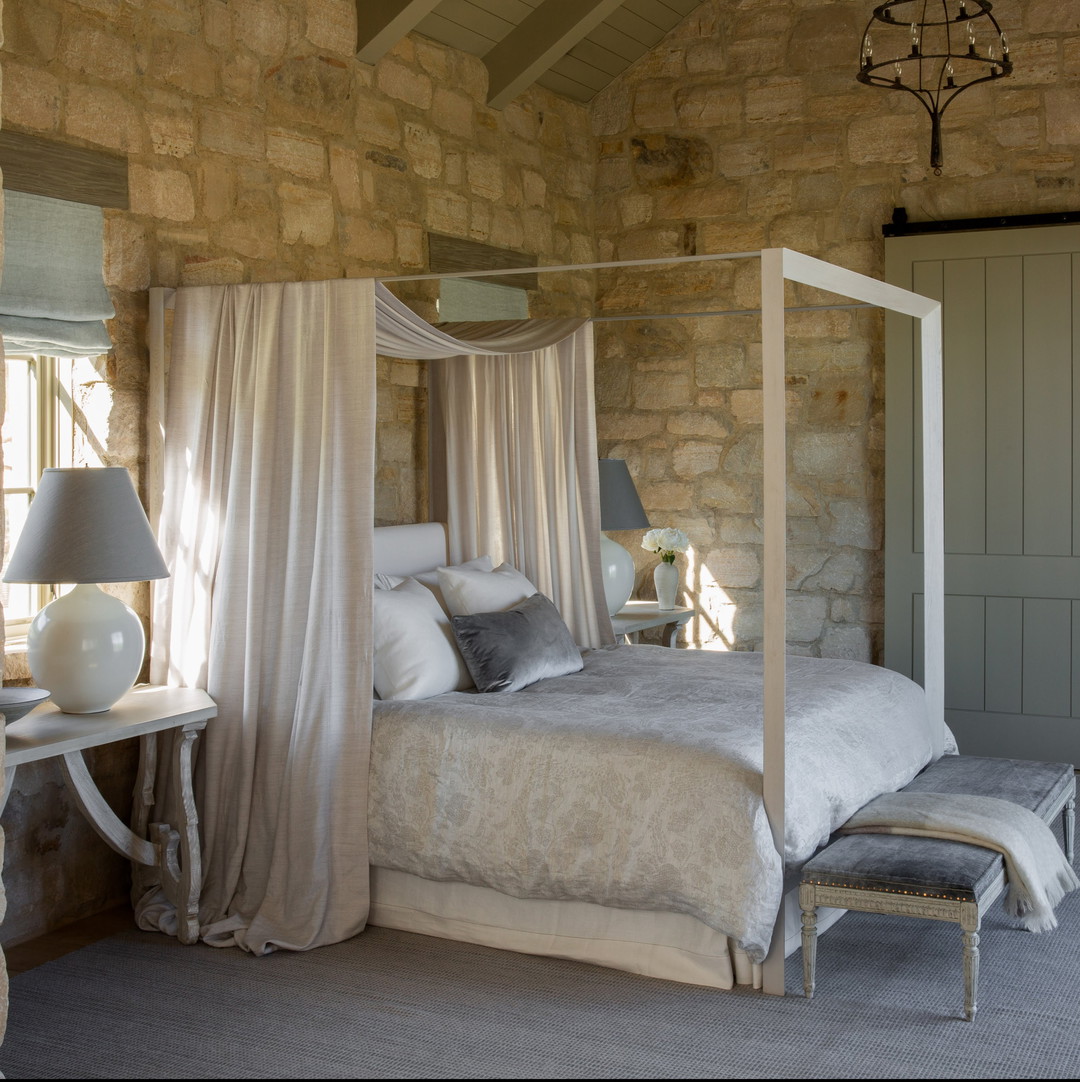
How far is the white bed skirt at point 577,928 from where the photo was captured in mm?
3371

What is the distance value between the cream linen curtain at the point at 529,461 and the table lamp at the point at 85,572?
6.33 ft

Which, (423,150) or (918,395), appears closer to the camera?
(423,150)

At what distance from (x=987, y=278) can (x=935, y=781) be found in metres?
2.83

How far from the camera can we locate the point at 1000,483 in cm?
592

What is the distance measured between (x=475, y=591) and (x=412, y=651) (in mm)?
561

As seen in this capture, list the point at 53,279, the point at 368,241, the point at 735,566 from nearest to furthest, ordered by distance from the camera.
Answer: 1. the point at 53,279
2. the point at 368,241
3. the point at 735,566

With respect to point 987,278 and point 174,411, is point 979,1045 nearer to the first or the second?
point 174,411

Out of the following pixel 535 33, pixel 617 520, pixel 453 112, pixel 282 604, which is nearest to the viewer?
pixel 282 604

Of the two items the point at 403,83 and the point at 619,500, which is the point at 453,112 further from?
the point at 619,500

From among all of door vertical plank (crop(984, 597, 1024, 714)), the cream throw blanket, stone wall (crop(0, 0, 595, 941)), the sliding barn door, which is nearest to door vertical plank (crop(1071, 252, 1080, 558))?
the sliding barn door

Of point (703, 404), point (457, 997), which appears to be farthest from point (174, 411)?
point (703, 404)

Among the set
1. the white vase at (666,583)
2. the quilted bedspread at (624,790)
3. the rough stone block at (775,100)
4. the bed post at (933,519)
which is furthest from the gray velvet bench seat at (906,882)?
the rough stone block at (775,100)

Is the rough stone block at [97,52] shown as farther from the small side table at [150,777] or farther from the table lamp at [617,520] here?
the table lamp at [617,520]

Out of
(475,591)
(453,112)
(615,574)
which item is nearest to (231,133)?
(453,112)
